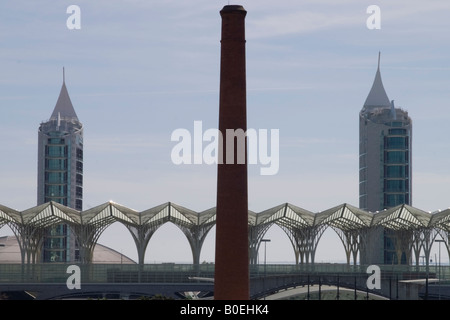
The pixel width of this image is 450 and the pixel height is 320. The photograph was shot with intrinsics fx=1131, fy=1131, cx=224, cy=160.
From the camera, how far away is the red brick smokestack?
87312 millimetres

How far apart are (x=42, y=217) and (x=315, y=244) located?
3638cm

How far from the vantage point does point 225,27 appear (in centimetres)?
8838

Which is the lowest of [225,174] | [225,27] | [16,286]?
[16,286]

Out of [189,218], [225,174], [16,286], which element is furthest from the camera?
[189,218]

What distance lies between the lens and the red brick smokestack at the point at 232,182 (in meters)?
87.3

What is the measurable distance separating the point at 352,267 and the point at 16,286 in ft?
138

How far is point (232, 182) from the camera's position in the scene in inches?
3438
